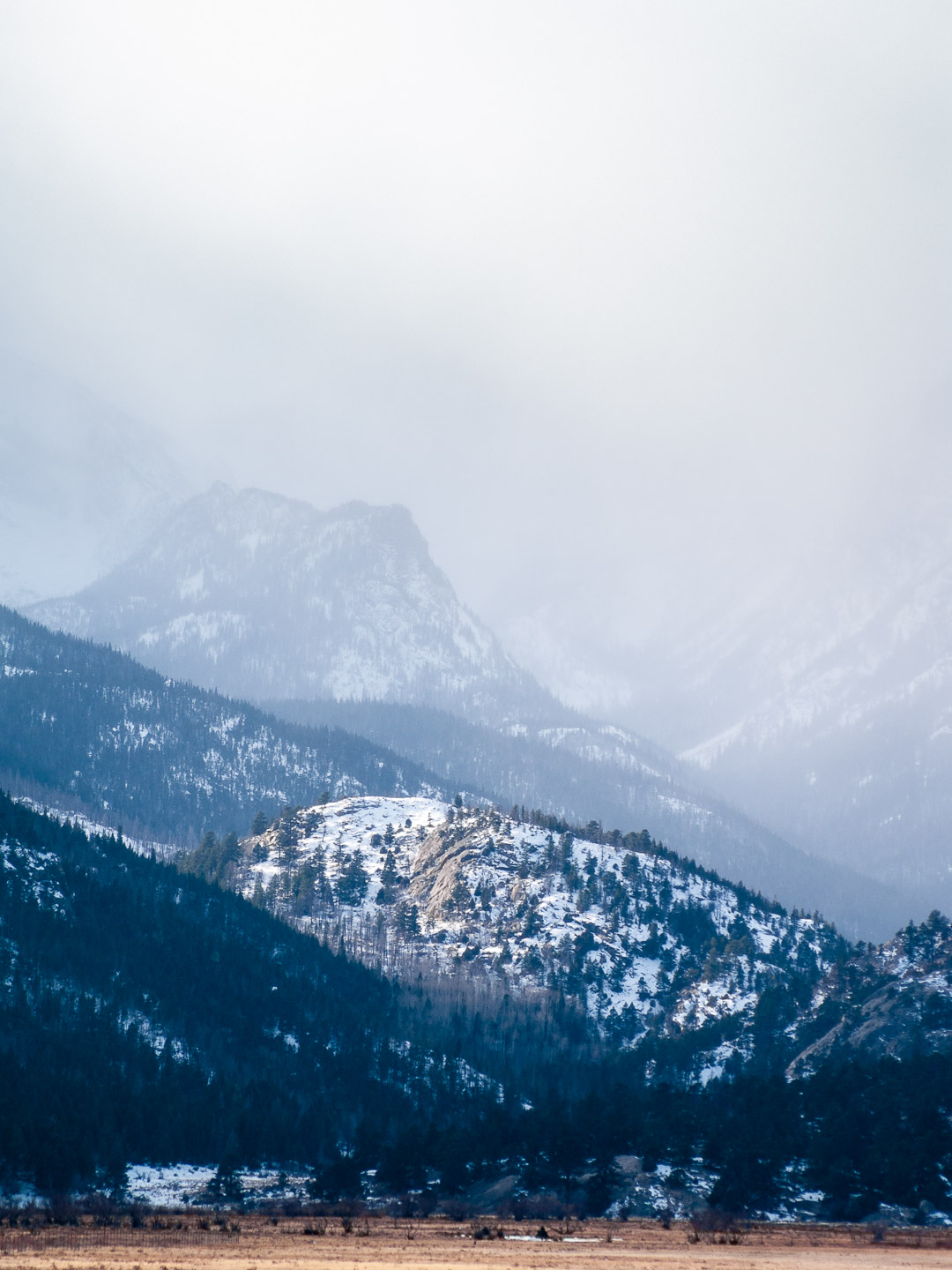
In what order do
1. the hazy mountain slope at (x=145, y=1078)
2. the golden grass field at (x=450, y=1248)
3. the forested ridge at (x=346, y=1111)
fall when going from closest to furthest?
1. the golden grass field at (x=450, y=1248)
2. the forested ridge at (x=346, y=1111)
3. the hazy mountain slope at (x=145, y=1078)

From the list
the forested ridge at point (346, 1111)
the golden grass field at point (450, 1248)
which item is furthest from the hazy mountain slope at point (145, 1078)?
the golden grass field at point (450, 1248)

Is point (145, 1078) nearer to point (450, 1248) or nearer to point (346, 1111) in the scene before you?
point (346, 1111)

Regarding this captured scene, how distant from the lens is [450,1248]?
86.8 m

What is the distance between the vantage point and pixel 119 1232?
9306 cm

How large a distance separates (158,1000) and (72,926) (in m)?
20.1

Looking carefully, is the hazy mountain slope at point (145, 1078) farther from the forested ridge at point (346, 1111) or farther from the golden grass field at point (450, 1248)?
the golden grass field at point (450, 1248)

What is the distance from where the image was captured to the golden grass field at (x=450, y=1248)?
77562mm

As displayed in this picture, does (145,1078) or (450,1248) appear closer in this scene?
(450,1248)

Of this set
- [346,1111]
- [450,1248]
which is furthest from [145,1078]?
[450,1248]

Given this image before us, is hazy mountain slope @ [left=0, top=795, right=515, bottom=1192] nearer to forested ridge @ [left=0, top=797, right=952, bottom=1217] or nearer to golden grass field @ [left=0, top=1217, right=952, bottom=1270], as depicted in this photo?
forested ridge @ [left=0, top=797, right=952, bottom=1217]

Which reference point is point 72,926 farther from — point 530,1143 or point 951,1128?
point 951,1128

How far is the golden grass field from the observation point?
254 feet

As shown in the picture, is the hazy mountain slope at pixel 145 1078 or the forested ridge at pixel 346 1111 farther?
the hazy mountain slope at pixel 145 1078

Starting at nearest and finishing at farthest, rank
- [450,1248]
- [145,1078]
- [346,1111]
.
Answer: [450,1248] < [145,1078] < [346,1111]
